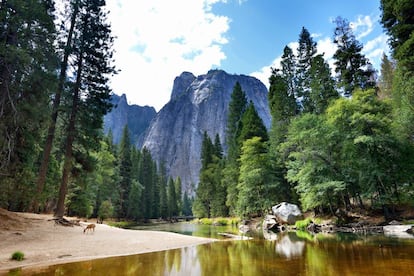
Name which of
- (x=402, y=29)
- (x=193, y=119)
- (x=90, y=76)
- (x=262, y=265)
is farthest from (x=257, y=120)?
(x=193, y=119)

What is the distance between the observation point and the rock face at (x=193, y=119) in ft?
406

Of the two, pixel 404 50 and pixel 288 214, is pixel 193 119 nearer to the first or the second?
pixel 288 214

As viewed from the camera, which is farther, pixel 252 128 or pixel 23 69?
pixel 252 128

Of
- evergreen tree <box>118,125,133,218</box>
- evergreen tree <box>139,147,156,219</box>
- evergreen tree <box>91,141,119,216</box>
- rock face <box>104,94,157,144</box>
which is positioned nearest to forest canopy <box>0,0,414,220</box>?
→ evergreen tree <box>91,141,119,216</box>

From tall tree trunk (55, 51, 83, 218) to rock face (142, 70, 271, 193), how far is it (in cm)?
10493

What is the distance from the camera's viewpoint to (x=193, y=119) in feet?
425

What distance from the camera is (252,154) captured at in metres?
28.7

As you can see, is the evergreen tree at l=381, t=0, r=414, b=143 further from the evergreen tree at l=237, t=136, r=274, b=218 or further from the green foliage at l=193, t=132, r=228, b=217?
the green foliage at l=193, t=132, r=228, b=217

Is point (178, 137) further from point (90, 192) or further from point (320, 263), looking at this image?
point (320, 263)

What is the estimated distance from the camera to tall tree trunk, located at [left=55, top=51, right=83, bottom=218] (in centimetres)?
1488

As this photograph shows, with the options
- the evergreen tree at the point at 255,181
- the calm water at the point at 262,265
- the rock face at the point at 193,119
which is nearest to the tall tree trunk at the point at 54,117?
the calm water at the point at 262,265

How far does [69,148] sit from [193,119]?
114 metres

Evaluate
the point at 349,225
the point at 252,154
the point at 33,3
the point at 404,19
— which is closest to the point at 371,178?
the point at 349,225

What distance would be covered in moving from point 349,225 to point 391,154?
5612 mm
